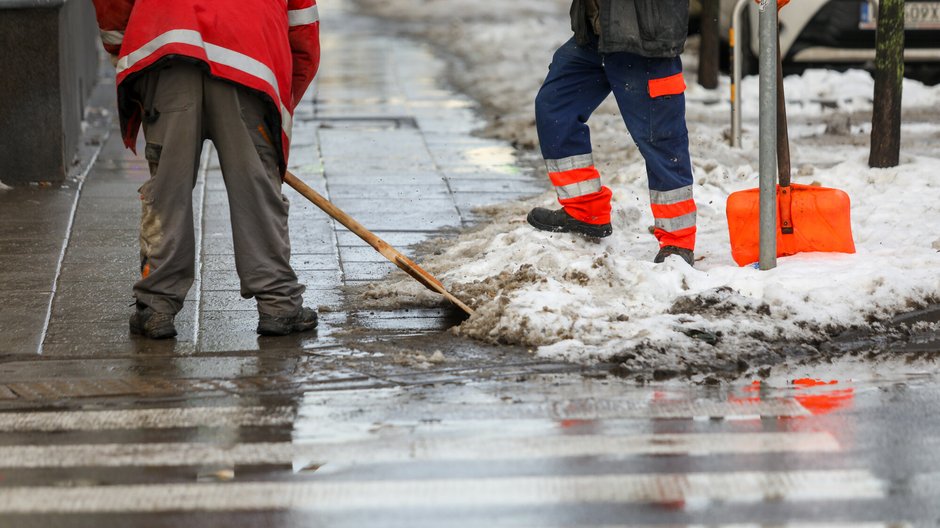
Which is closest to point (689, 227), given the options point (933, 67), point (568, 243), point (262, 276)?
point (568, 243)

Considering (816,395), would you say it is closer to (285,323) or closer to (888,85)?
(285,323)

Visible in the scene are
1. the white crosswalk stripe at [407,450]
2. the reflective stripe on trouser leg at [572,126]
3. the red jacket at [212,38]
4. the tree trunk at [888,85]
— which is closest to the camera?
the white crosswalk stripe at [407,450]

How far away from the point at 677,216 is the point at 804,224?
581mm

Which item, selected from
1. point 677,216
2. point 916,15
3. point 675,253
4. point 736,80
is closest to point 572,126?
point 677,216

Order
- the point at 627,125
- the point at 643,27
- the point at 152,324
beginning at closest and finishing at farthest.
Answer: the point at 152,324 → the point at 643,27 → the point at 627,125

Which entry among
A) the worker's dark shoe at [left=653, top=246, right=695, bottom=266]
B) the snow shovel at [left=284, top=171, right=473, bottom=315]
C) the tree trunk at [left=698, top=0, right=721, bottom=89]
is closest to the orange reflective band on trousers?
the worker's dark shoe at [left=653, top=246, right=695, bottom=266]

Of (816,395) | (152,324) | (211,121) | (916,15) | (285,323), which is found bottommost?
(916,15)

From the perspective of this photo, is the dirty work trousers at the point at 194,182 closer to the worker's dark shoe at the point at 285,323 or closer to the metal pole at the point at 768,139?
the worker's dark shoe at the point at 285,323

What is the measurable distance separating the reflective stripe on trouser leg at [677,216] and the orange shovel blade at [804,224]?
0.19 meters

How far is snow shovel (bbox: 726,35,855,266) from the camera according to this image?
6734 millimetres

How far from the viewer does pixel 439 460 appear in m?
4.50

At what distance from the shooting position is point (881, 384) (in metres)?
5.36

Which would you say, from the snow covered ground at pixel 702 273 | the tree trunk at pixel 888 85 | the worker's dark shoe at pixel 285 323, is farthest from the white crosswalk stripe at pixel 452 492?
the tree trunk at pixel 888 85

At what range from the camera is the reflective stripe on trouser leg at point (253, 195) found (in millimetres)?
5879
